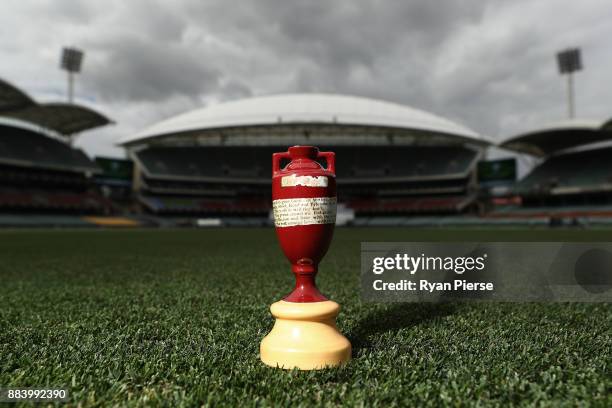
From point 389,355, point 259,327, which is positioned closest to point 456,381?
point 389,355

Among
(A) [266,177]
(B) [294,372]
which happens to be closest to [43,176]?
(A) [266,177]

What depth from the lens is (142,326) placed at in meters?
2.40

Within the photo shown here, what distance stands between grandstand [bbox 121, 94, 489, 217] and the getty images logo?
1633 inches

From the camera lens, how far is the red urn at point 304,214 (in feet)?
5.71

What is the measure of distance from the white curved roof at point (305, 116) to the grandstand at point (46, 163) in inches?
262

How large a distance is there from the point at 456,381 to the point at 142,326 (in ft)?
6.04

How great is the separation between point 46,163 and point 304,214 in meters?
46.3

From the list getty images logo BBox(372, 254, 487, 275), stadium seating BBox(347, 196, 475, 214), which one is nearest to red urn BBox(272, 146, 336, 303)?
getty images logo BBox(372, 254, 487, 275)

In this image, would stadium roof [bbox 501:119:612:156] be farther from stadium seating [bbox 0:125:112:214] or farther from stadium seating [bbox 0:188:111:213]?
stadium seating [bbox 0:125:112:214]

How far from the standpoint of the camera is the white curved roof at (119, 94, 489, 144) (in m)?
43.2

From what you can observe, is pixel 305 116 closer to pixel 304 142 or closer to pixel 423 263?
pixel 304 142

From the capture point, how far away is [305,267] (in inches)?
72.2

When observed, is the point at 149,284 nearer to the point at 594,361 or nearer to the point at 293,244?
the point at 293,244

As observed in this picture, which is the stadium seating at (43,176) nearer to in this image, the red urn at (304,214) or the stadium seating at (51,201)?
the stadium seating at (51,201)
